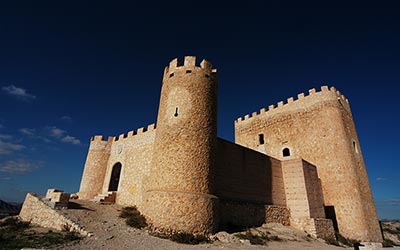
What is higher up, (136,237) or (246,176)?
(246,176)

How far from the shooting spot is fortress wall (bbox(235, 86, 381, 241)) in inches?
626

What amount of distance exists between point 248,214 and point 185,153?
5.25 metres

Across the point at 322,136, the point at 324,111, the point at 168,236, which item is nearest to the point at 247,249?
the point at 168,236

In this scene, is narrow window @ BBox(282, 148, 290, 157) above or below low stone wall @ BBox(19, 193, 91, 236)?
above

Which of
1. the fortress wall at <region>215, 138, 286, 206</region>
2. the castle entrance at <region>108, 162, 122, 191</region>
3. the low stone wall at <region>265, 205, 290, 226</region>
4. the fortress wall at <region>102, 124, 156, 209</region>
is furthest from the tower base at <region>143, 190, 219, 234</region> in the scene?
the castle entrance at <region>108, 162, 122, 191</region>

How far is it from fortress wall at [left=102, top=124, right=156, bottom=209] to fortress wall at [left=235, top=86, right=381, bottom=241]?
10.2 m

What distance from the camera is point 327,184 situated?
1708 cm

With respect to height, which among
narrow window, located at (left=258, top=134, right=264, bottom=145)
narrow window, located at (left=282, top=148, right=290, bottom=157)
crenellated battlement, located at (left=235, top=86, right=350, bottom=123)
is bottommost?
narrow window, located at (left=282, top=148, right=290, bottom=157)

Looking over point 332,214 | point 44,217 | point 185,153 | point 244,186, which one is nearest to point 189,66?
point 185,153

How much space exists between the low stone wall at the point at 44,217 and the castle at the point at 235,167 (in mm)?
2862

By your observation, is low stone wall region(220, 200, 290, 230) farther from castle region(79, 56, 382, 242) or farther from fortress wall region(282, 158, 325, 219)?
fortress wall region(282, 158, 325, 219)

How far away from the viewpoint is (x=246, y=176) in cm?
1417

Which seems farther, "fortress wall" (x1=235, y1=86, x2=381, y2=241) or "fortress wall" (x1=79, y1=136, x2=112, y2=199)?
"fortress wall" (x1=79, y1=136, x2=112, y2=199)

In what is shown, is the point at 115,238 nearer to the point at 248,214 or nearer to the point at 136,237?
the point at 136,237
